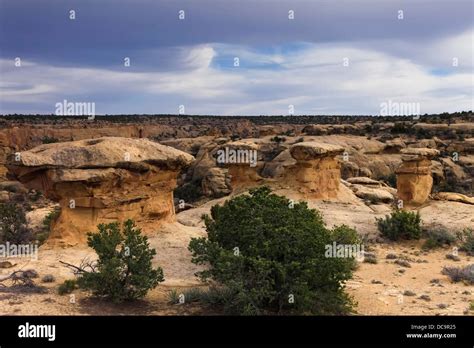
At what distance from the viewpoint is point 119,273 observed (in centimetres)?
840

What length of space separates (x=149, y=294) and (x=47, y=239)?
412 cm

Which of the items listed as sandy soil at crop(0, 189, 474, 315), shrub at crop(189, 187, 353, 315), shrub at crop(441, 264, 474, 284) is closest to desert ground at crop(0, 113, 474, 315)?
sandy soil at crop(0, 189, 474, 315)

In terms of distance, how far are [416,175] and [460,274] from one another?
28.7 feet

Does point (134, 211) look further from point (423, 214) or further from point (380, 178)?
point (380, 178)

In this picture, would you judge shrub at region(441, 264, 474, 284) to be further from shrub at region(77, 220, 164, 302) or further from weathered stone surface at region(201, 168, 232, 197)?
weathered stone surface at region(201, 168, 232, 197)

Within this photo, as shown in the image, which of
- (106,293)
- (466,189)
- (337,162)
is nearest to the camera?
(106,293)

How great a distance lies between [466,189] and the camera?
2688 centimetres

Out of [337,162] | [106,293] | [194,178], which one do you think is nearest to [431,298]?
[106,293]

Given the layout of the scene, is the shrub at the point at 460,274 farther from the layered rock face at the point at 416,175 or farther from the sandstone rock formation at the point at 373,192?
the sandstone rock formation at the point at 373,192

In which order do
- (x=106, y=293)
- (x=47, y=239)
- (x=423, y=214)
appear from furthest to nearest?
(x=423, y=214), (x=47, y=239), (x=106, y=293)

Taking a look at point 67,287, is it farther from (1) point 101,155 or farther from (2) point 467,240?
(2) point 467,240

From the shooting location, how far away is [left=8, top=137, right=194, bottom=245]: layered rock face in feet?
36.8

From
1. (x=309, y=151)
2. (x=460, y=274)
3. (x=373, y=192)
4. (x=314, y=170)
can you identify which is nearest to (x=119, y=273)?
(x=460, y=274)
